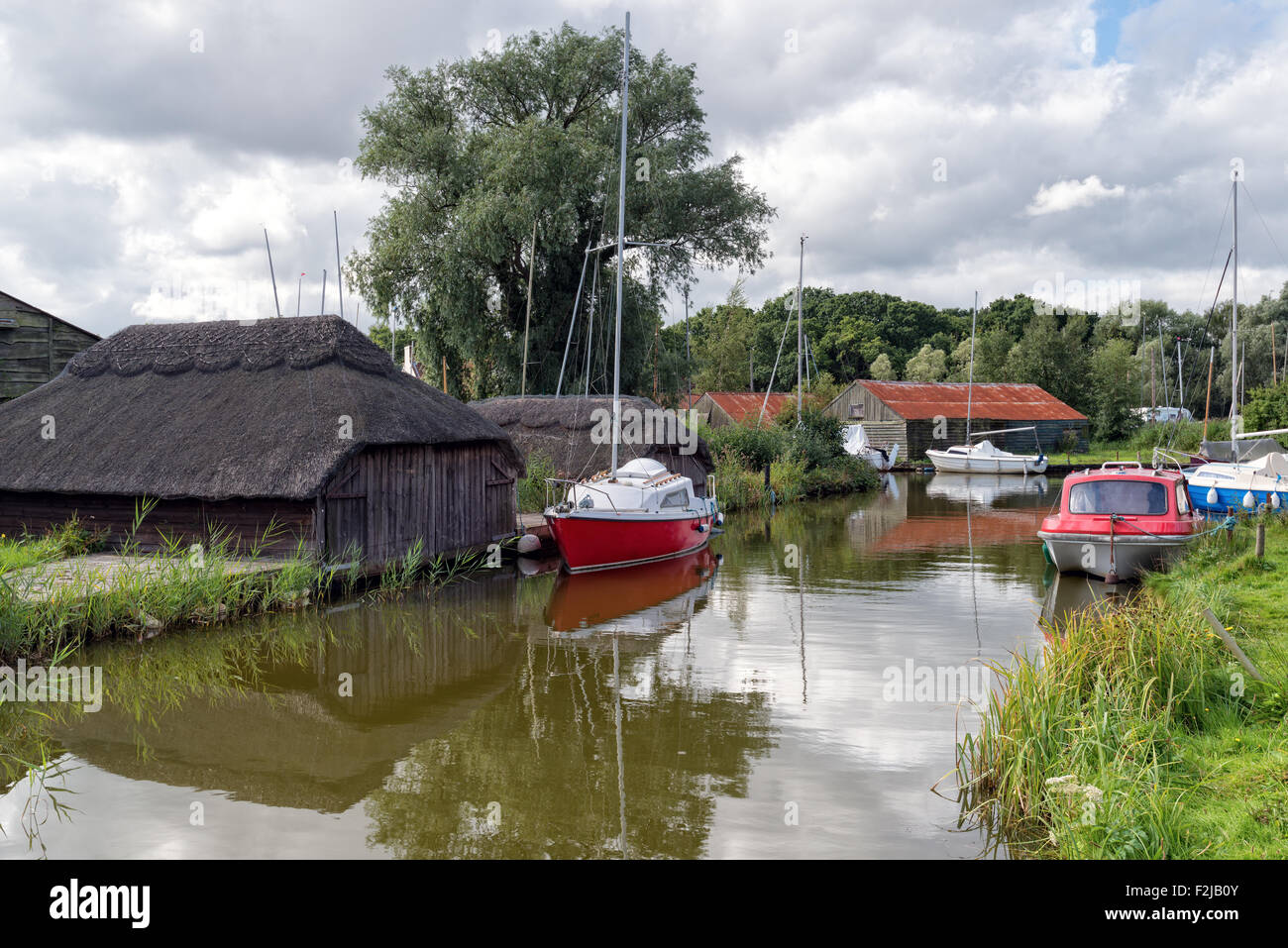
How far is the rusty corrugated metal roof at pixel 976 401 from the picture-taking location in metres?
51.9

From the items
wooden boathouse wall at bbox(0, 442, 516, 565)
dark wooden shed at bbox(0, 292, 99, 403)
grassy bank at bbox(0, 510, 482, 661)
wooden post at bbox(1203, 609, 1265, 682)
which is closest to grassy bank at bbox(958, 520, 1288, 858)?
wooden post at bbox(1203, 609, 1265, 682)

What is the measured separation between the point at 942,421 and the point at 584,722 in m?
45.4

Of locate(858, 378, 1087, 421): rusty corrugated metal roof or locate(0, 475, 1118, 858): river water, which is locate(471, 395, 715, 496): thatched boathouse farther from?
locate(858, 378, 1087, 421): rusty corrugated metal roof

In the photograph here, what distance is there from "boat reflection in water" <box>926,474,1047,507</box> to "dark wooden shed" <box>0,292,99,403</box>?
28.9m

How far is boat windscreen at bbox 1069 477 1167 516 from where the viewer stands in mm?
16797

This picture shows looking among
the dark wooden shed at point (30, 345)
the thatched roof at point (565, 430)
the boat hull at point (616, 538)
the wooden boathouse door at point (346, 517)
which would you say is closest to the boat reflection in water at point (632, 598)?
the boat hull at point (616, 538)

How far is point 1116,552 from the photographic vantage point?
1628 cm

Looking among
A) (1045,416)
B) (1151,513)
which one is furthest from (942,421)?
(1151,513)

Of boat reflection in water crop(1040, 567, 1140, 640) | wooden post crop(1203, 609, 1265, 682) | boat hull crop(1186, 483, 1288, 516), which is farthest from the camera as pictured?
boat hull crop(1186, 483, 1288, 516)

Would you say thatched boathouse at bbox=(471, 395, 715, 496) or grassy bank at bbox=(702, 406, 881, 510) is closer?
thatched boathouse at bbox=(471, 395, 715, 496)

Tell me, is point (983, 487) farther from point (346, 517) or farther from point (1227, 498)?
point (346, 517)

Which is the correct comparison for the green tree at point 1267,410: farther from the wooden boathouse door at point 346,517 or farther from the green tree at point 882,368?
the green tree at point 882,368

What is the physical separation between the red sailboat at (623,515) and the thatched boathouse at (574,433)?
4859 millimetres

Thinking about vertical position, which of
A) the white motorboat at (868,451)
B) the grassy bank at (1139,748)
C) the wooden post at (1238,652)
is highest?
the white motorboat at (868,451)
